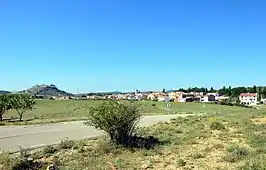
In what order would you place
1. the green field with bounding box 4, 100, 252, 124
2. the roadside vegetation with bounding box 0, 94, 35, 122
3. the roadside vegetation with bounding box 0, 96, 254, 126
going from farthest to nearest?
the roadside vegetation with bounding box 0, 94, 35, 122
the green field with bounding box 4, 100, 252, 124
the roadside vegetation with bounding box 0, 96, 254, 126

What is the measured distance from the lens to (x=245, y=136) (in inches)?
635

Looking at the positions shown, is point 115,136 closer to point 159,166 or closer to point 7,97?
point 159,166

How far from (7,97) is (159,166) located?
5464 centimetres

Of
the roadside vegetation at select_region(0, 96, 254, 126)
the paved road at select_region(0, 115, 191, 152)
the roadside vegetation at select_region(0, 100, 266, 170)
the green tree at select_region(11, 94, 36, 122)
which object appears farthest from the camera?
the green tree at select_region(11, 94, 36, 122)

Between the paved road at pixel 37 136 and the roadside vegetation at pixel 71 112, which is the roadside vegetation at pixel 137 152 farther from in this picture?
the roadside vegetation at pixel 71 112

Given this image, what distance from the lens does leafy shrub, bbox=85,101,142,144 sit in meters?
13.6

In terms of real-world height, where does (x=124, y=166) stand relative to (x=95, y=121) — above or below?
below

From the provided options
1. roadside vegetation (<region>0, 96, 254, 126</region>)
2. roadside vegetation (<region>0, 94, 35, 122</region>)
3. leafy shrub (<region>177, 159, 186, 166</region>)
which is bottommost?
roadside vegetation (<region>0, 96, 254, 126</region>)

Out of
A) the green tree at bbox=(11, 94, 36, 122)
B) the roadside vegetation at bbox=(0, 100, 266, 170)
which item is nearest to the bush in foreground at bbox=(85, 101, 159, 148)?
the roadside vegetation at bbox=(0, 100, 266, 170)

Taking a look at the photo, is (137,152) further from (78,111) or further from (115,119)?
(78,111)

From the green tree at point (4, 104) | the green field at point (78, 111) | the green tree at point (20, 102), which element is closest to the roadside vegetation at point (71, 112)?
the green field at point (78, 111)

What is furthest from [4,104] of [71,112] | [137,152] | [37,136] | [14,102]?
[137,152]

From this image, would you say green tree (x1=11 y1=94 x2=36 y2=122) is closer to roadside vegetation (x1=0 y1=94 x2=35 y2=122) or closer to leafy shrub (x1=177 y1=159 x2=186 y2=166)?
roadside vegetation (x1=0 y1=94 x2=35 y2=122)

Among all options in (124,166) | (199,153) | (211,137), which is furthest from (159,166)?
(211,137)
